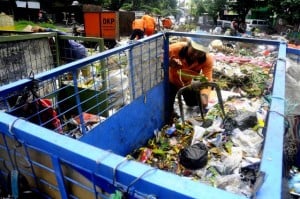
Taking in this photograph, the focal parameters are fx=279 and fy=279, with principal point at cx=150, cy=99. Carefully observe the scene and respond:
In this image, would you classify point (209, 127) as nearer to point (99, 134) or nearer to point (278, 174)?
point (99, 134)

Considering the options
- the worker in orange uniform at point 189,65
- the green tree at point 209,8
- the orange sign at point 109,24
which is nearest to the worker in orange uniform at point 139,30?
the orange sign at point 109,24

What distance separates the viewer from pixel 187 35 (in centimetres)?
395

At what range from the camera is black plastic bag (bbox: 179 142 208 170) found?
10.2 ft

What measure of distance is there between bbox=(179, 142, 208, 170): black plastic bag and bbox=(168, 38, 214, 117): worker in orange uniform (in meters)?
1.04

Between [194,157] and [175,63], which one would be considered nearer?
[194,157]

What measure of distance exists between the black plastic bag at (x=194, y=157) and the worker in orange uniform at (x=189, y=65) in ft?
3.40

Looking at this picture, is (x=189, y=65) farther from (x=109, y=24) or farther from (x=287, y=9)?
(x=287, y=9)

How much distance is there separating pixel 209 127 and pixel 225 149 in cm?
47

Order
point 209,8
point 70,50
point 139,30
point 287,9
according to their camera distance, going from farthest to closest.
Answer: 1. point 209,8
2. point 287,9
3. point 139,30
4. point 70,50

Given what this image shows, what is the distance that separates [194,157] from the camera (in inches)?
122

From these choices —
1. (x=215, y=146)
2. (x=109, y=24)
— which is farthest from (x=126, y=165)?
(x=109, y=24)

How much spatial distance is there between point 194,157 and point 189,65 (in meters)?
1.51

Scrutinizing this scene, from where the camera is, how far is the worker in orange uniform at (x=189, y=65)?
13.0ft

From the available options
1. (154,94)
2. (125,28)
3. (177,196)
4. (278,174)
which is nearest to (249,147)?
(154,94)
